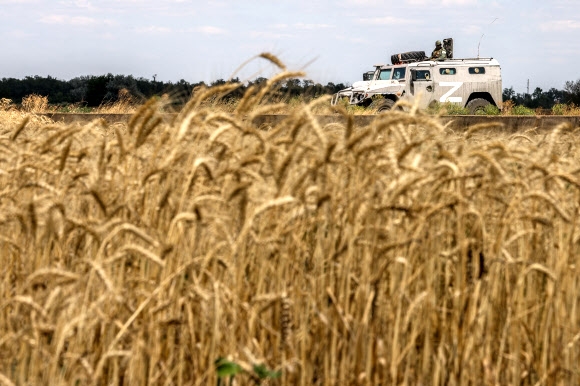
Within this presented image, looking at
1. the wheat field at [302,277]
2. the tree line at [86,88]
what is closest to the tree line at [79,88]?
the tree line at [86,88]

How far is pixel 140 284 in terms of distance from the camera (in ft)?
12.9

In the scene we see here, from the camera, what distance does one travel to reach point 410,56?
3909 cm

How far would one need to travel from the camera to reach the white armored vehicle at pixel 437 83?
34.3 metres

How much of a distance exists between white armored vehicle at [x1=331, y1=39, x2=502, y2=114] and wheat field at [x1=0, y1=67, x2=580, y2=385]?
94.8 ft

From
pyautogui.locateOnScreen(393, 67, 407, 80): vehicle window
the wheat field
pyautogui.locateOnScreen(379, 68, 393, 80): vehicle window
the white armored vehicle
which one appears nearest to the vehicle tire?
the white armored vehicle

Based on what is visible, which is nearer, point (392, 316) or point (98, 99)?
point (392, 316)

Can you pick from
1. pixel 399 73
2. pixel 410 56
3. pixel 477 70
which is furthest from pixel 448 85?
pixel 410 56

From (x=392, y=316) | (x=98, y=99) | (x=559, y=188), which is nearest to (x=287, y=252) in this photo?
(x=392, y=316)

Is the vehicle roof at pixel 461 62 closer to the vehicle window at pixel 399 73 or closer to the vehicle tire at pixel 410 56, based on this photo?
the vehicle window at pixel 399 73

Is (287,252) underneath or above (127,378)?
above

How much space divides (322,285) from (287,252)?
0.74 feet

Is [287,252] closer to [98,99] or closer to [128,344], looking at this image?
[128,344]

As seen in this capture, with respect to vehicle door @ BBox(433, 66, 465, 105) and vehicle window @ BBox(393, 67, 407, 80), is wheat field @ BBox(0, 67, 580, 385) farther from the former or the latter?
vehicle window @ BBox(393, 67, 407, 80)

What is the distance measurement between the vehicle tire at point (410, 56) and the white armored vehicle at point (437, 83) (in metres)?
0.04
